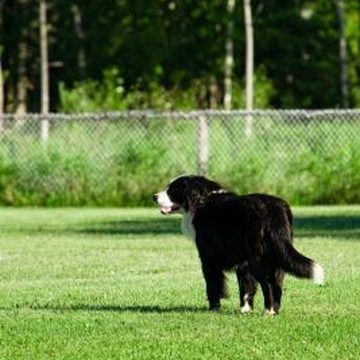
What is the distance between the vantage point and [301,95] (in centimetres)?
5909

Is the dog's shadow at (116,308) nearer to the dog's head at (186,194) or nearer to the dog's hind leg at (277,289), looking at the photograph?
the dog's hind leg at (277,289)

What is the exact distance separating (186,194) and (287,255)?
1057mm

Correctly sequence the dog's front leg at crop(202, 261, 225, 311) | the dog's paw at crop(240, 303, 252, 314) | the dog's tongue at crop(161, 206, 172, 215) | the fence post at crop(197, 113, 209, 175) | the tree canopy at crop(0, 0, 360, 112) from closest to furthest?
1. the dog's paw at crop(240, 303, 252, 314)
2. the dog's front leg at crop(202, 261, 225, 311)
3. the dog's tongue at crop(161, 206, 172, 215)
4. the fence post at crop(197, 113, 209, 175)
5. the tree canopy at crop(0, 0, 360, 112)

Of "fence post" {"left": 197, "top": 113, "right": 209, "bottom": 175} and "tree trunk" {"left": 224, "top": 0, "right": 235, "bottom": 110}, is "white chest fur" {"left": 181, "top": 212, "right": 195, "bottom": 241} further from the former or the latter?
"tree trunk" {"left": 224, "top": 0, "right": 235, "bottom": 110}

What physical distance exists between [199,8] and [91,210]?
111ft

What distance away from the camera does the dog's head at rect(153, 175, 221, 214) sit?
11.4 m

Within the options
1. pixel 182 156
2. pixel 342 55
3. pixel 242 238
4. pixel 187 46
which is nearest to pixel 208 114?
pixel 182 156

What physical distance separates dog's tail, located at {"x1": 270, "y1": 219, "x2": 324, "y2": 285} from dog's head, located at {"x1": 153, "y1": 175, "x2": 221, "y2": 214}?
80cm

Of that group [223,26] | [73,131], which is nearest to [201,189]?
[73,131]

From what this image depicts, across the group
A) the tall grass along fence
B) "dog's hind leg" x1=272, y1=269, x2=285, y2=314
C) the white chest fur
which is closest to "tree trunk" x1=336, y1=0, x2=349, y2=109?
the tall grass along fence

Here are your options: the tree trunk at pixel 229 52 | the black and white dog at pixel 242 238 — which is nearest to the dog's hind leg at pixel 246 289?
the black and white dog at pixel 242 238

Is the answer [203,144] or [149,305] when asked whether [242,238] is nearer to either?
[149,305]

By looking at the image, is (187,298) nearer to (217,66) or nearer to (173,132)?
(173,132)

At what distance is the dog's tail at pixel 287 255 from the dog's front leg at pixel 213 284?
625 mm
